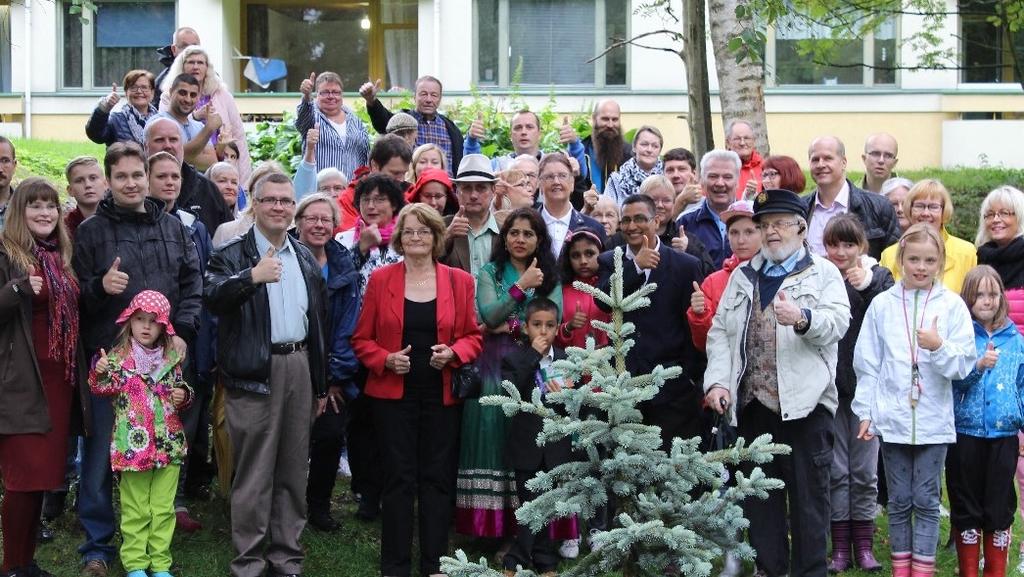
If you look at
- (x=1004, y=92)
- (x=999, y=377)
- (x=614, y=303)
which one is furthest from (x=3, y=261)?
(x=1004, y=92)

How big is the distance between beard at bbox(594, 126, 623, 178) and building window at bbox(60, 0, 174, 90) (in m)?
14.4

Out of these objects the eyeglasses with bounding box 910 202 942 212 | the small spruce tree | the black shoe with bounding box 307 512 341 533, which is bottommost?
the black shoe with bounding box 307 512 341 533

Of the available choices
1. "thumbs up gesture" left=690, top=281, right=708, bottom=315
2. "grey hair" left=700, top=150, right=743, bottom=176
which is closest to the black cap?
"thumbs up gesture" left=690, top=281, right=708, bottom=315

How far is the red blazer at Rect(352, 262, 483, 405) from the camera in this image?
7.38 m

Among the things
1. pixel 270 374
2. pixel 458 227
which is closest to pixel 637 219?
pixel 458 227

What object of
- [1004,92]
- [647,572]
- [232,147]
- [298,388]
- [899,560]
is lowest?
[899,560]

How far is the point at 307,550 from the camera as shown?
791 cm

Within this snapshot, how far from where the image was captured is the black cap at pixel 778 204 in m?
6.93

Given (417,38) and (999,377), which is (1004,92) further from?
(999,377)

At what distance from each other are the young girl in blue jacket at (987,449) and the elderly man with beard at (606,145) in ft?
13.1

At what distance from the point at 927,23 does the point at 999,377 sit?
14422 mm

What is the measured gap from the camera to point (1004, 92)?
21.6m

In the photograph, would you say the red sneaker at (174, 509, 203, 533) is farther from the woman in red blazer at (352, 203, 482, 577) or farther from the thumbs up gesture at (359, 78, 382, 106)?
the thumbs up gesture at (359, 78, 382, 106)

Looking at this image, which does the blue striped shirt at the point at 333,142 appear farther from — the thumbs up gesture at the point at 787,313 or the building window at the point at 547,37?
the building window at the point at 547,37
